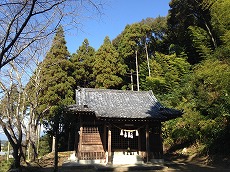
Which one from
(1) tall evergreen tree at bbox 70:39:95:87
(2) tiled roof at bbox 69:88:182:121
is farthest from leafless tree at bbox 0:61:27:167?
(1) tall evergreen tree at bbox 70:39:95:87

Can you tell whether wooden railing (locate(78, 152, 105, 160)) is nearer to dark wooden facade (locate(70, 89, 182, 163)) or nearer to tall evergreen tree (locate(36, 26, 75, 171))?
dark wooden facade (locate(70, 89, 182, 163))

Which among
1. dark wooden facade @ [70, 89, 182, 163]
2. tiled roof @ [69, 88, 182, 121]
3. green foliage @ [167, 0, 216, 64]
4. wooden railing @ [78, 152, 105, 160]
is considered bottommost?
wooden railing @ [78, 152, 105, 160]

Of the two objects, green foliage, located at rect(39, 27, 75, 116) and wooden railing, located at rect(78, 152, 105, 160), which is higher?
green foliage, located at rect(39, 27, 75, 116)

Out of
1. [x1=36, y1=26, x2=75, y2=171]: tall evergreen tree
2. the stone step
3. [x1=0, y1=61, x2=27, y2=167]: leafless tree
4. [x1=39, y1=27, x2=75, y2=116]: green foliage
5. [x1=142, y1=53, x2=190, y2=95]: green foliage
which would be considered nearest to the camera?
[x1=0, y1=61, x2=27, y2=167]: leafless tree

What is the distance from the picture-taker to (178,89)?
21.3m

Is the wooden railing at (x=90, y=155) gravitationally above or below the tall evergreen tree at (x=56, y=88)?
below

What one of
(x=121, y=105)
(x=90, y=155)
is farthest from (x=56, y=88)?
(x=90, y=155)

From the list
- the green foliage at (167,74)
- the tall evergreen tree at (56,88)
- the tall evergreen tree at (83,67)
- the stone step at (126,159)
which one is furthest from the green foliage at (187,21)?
the tall evergreen tree at (56,88)

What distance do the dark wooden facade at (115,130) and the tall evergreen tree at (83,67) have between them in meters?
10.0

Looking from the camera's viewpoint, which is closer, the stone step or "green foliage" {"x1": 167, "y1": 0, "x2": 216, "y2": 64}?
the stone step

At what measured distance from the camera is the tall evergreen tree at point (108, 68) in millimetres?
24188

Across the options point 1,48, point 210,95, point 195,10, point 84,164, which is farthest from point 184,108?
point 1,48

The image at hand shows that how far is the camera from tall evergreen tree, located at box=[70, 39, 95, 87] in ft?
81.9

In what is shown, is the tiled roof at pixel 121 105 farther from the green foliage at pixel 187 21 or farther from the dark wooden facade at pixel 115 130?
the green foliage at pixel 187 21
